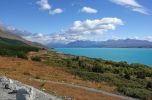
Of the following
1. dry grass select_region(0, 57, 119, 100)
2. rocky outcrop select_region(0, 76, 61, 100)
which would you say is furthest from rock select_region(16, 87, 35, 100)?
dry grass select_region(0, 57, 119, 100)

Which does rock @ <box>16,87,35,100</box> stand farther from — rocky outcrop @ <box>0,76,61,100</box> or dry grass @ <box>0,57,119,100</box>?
dry grass @ <box>0,57,119,100</box>

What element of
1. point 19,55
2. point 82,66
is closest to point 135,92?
point 82,66

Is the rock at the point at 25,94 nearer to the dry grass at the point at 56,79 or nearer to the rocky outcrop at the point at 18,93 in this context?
the rocky outcrop at the point at 18,93

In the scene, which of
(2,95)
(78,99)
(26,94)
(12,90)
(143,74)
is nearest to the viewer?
(26,94)

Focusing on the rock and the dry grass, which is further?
the dry grass

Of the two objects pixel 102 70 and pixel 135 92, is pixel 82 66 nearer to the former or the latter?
pixel 102 70

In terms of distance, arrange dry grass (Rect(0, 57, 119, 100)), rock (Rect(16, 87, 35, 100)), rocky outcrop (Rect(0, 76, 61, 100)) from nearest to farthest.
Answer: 1. rock (Rect(16, 87, 35, 100))
2. rocky outcrop (Rect(0, 76, 61, 100))
3. dry grass (Rect(0, 57, 119, 100))

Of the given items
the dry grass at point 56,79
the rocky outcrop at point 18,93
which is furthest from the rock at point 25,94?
the dry grass at point 56,79

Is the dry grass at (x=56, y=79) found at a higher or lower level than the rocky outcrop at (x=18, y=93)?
lower

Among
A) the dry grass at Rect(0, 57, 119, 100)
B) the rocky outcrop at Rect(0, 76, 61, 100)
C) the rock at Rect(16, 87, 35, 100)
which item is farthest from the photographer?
the dry grass at Rect(0, 57, 119, 100)

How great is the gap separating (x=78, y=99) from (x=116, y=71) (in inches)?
2136

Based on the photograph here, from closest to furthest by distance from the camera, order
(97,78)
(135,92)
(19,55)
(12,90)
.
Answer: (12,90) < (135,92) < (97,78) < (19,55)

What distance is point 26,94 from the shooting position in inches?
861

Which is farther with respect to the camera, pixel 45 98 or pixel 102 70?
pixel 102 70
